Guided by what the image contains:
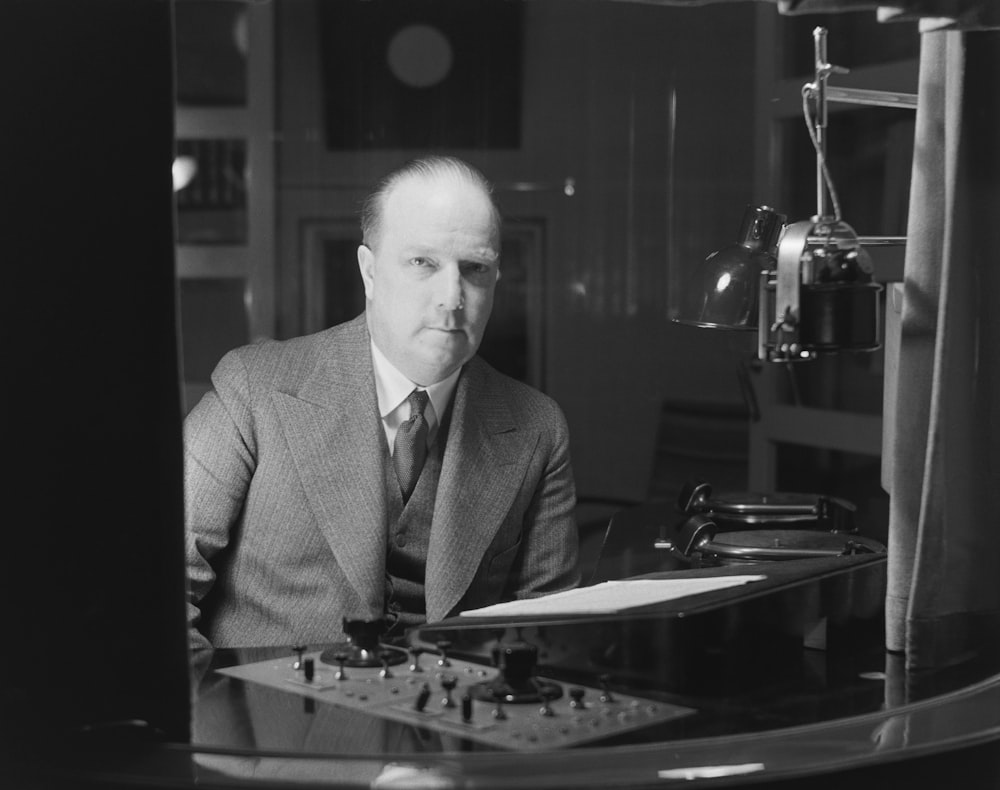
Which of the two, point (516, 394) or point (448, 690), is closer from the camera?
point (448, 690)

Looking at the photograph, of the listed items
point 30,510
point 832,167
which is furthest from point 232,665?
point 832,167

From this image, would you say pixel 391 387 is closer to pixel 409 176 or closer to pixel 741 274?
pixel 409 176

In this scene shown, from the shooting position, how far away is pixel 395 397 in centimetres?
248

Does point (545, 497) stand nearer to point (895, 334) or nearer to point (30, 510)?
point (895, 334)

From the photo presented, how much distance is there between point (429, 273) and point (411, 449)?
1.07ft

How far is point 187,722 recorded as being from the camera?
1.60 meters

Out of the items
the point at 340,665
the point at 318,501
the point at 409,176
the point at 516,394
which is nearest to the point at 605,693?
the point at 340,665

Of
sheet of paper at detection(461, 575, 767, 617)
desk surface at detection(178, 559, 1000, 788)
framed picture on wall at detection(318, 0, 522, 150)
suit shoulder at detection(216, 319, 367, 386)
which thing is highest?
framed picture on wall at detection(318, 0, 522, 150)

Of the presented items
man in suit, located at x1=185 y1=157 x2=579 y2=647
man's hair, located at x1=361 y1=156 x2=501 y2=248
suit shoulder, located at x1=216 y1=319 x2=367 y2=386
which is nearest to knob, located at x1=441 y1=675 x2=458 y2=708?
man in suit, located at x1=185 y1=157 x2=579 y2=647

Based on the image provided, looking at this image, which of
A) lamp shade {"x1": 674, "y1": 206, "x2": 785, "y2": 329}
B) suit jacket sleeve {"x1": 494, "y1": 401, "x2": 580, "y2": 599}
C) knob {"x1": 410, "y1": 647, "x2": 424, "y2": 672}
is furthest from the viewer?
suit jacket sleeve {"x1": 494, "y1": 401, "x2": 580, "y2": 599}

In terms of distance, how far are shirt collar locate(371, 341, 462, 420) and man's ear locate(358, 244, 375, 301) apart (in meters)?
0.11

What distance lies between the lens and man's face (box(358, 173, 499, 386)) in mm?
2406

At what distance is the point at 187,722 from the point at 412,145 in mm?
1226

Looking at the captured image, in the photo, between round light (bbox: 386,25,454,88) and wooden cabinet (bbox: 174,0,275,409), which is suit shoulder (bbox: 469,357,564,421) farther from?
round light (bbox: 386,25,454,88)
